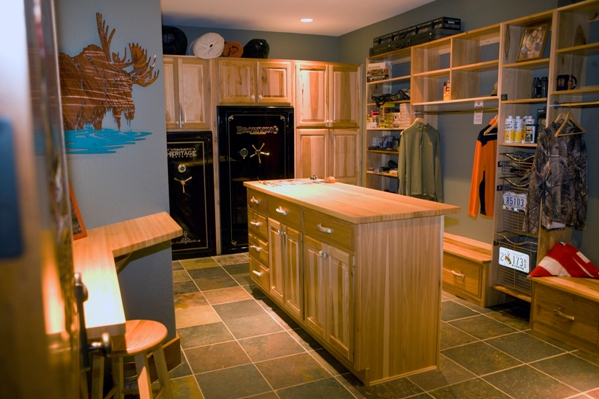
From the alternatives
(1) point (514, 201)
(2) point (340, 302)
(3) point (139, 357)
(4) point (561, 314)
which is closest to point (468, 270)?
(1) point (514, 201)

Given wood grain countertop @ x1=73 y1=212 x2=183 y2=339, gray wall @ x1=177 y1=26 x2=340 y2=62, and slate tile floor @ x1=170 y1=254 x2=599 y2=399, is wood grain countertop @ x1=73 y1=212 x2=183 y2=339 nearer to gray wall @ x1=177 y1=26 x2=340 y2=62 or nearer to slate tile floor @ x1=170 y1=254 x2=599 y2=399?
slate tile floor @ x1=170 y1=254 x2=599 y2=399

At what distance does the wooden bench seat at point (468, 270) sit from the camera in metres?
3.94

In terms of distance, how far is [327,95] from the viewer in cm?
607

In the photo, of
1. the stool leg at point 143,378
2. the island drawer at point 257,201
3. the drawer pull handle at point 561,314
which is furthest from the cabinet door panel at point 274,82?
the stool leg at point 143,378

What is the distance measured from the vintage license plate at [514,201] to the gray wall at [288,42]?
3.68 m

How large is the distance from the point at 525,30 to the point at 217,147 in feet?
10.8

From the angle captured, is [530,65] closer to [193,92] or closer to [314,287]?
[314,287]

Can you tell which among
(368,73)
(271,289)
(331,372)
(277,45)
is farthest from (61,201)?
(277,45)

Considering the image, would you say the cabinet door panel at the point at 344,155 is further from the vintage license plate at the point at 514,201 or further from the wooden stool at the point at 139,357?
the wooden stool at the point at 139,357

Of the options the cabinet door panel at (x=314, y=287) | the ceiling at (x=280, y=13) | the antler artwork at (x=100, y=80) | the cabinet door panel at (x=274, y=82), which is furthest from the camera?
the cabinet door panel at (x=274, y=82)

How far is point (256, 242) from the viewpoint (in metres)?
4.10

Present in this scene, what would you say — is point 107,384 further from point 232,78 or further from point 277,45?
point 277,45

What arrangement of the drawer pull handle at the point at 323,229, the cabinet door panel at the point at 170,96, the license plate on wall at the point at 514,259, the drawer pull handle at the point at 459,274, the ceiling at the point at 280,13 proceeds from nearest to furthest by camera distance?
the drawer pull handle at the point at 323,229 < the license plate on wall at the point at 514,259 < the drawer pull handle at the point at 459,274 < the ceiling at the point at 280,13 < the cabinet door panel at the point at 170,96

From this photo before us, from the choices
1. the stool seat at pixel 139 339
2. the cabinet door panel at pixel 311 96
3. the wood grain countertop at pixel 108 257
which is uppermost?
the cabinet door panel at pixel 311 96
